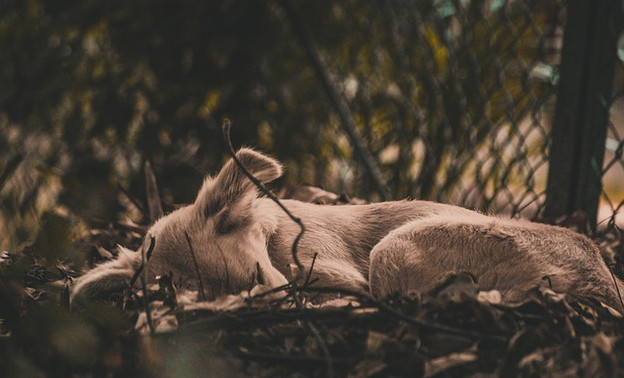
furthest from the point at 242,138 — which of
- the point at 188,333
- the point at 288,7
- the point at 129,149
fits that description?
the point at 188,333

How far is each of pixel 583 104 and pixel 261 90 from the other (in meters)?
2.67

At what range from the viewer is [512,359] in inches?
65.6

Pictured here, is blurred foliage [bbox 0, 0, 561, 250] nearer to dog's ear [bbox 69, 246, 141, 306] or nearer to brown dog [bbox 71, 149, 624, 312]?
brown dog [bbox 71, 149, 624, 312]

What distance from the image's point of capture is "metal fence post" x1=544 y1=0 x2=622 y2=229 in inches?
138

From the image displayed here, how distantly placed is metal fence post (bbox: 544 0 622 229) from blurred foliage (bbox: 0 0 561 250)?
120 cm

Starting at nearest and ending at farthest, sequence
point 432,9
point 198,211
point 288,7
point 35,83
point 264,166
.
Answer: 1. point 264,166
2. point 198,211
3. point 288,7
4. point 432,9
5. point 35,83

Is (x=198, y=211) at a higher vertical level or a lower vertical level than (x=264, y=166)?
lower

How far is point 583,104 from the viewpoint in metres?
3.60

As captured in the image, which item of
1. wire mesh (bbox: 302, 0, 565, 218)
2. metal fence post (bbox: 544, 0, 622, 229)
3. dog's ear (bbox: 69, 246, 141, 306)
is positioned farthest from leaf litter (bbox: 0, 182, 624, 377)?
wire mesh (bbox: 302, 0, 565, 218)

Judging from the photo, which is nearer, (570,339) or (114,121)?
(570,339)

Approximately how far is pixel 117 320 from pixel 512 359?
94 cm

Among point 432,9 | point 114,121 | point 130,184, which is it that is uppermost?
point 432,9

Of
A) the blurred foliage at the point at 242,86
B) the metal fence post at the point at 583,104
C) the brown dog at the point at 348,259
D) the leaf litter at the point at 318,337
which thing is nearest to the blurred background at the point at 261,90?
the blurred foliage at the point at 242,86

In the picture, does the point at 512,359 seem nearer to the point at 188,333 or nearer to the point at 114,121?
the point at 188,333
